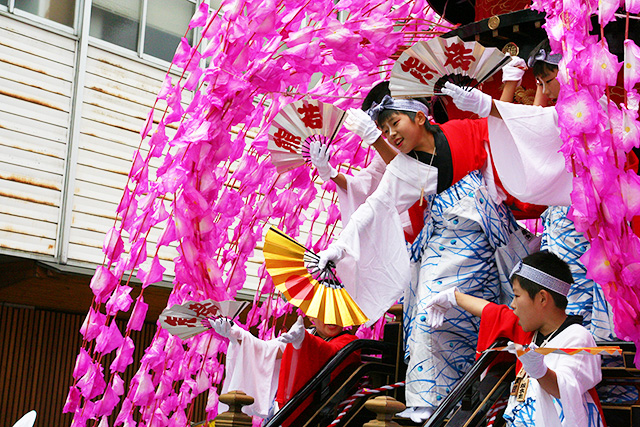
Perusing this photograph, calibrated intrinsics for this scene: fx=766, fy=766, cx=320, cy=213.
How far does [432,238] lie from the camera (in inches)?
154

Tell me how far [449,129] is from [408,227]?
0.71m

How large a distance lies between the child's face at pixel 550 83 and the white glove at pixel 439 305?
1042mm

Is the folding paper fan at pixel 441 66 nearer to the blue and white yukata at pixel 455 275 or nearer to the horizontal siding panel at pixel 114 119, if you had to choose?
the blue and white yukata at pixel 455 275

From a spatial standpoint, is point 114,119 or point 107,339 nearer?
point 107,339

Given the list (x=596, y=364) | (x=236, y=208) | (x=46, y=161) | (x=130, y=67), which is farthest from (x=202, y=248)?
(x=130, y=67)

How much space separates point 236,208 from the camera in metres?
4.32

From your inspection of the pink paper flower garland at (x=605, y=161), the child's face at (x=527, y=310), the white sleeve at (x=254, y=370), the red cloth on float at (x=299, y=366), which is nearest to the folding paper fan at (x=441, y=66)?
the pink paper flower garland at (x=605, y=161)

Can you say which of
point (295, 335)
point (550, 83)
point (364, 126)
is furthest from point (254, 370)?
point (550, 83)

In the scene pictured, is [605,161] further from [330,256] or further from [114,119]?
[114,119]

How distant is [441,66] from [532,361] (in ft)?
4.89

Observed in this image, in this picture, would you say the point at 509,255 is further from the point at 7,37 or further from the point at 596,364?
the point at 7,37

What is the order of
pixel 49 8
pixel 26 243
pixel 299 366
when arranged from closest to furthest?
pixel 299 366, pixel 26 243, pixel 49 8

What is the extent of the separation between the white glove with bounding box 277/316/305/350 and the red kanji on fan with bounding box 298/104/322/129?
1.11 m

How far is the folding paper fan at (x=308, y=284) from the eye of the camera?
358 centimetres
